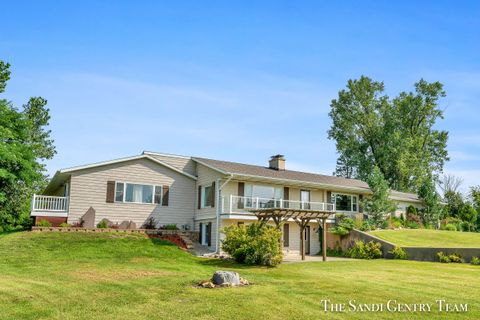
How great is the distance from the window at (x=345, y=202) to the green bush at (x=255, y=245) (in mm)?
14078

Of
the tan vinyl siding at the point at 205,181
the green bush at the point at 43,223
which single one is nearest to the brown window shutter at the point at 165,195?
the tan vinyl siding at the point at 205,181

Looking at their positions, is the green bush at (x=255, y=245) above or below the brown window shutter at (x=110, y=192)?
below

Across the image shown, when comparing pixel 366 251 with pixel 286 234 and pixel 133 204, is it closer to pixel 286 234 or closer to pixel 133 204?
pixel 286 234

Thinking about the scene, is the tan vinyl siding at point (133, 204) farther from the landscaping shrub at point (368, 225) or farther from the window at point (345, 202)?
the landscaping shrub at point (368, 225)

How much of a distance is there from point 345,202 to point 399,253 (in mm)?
9340

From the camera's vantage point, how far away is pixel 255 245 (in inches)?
727

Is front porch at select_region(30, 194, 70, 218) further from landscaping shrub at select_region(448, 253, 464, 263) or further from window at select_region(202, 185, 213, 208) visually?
landscaping shrub at select_region(448, 253, 464, 263)

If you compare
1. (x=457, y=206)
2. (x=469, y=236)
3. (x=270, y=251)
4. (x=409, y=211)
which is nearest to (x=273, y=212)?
(x=270, y=251)

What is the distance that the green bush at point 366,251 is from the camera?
982 inches

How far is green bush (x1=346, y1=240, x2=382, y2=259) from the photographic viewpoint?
24953 mm

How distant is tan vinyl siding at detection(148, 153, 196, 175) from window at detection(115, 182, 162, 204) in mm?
2584

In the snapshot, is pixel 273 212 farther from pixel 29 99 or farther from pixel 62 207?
pixel 29 99

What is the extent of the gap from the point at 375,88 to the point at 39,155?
4035 cm

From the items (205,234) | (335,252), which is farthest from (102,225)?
(335,252)
